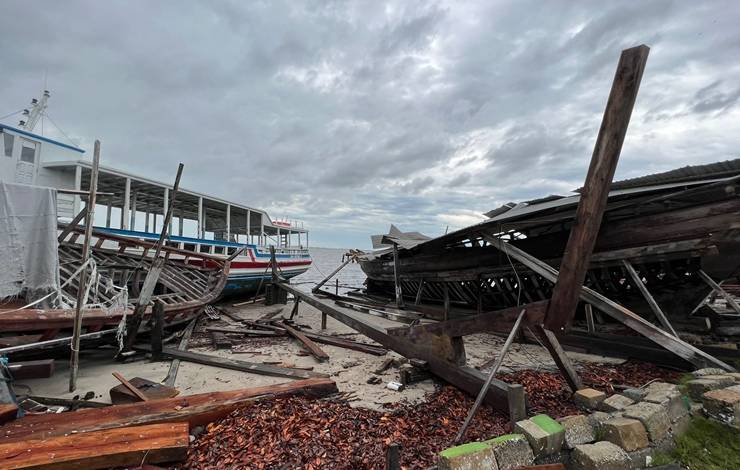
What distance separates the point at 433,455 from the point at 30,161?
1636cm

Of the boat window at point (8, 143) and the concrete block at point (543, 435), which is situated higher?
the boat window at point (8, 143)

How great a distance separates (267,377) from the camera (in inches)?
215

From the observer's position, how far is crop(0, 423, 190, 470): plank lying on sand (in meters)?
2.51

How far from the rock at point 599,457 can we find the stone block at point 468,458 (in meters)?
0.76

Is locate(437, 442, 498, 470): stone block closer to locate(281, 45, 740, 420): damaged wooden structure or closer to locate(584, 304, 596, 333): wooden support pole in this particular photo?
locate(281, 45, 740, 420): damaged wooden structure

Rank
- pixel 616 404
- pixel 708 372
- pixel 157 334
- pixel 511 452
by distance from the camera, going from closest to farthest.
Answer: pixel 511 452 → pixel 616 404 → pixel 708 372 → pixel 157 334

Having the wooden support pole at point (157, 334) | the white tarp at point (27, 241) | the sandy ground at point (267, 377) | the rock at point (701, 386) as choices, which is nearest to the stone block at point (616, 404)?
the rock at point (701, 386)

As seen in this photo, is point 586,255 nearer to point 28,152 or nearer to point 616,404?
point 616,404

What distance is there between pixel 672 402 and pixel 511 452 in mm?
1844

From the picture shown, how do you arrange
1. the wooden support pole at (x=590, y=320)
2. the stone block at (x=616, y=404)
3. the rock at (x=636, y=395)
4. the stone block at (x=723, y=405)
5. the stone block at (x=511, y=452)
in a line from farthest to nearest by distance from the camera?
the wooden support pole at (x=590, y=320)
the rock at (x=636, y=395)
the stone block at (x=616, y=404)
the stone block at (x=723, y=405)
the stone block at (x=511, y=452)

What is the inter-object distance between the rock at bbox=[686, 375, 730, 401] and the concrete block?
5.71 feet

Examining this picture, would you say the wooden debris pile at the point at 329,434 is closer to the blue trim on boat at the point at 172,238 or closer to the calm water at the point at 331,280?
the blue trim on boat at the point at 172,238

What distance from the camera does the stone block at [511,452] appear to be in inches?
92.2

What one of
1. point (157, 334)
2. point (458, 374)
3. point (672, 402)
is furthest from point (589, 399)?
point (157, 334)
